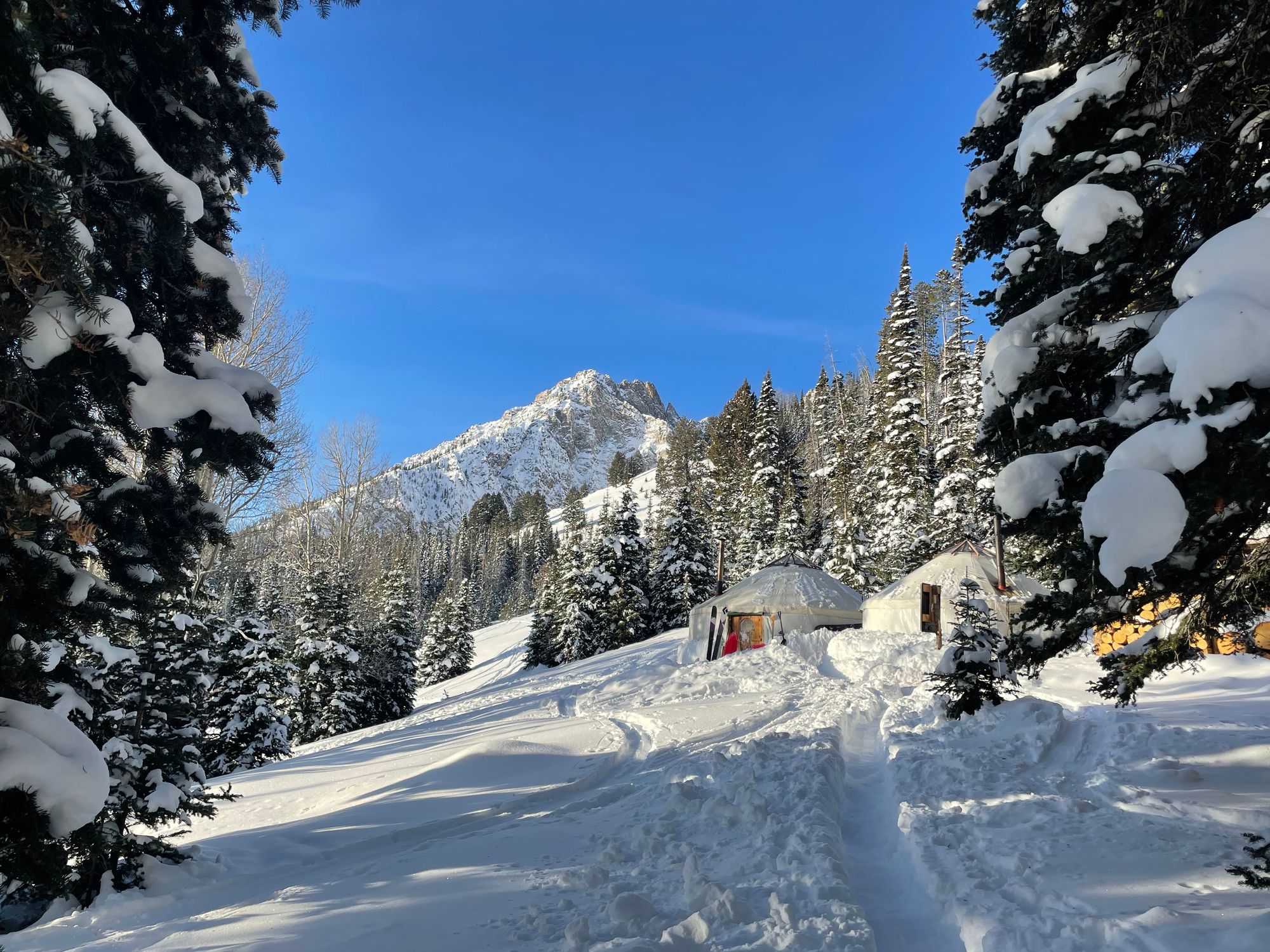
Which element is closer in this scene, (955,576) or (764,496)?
(955,576)

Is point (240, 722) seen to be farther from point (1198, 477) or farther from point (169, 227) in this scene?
point (1198, 477)

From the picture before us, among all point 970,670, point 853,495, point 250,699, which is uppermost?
point 853,495

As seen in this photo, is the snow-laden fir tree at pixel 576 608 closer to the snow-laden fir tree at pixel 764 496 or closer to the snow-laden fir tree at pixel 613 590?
the snow-laden fir tree at pixel 613 590

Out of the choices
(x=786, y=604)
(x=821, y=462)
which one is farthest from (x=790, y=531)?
(x=821, y=462)

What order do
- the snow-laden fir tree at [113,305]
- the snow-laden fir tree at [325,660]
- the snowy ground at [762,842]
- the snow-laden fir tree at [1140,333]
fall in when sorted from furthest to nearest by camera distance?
1. the snow-laden fir tree at [325,660]
2. the snowy ground at [762,842]
3. the snow-laden fir tree at [113,305]
4. the snow-laden fir tree at [1140,333]

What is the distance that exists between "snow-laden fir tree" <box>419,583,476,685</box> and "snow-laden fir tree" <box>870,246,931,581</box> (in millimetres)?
27779

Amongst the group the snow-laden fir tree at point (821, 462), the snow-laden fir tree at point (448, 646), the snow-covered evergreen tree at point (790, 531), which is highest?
the snow-laden fir tree at point (821, 462)

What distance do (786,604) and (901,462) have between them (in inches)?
586

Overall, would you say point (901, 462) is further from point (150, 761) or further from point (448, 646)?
point (150, 761)

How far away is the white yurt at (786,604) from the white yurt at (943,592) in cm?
154

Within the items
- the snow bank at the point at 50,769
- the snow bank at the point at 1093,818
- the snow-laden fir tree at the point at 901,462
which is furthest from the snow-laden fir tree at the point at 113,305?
the snow-laden fir tree at the point at 901,462

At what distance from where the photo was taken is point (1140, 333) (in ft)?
12.8

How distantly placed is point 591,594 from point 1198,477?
34.3 m

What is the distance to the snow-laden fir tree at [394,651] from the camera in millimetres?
27359
